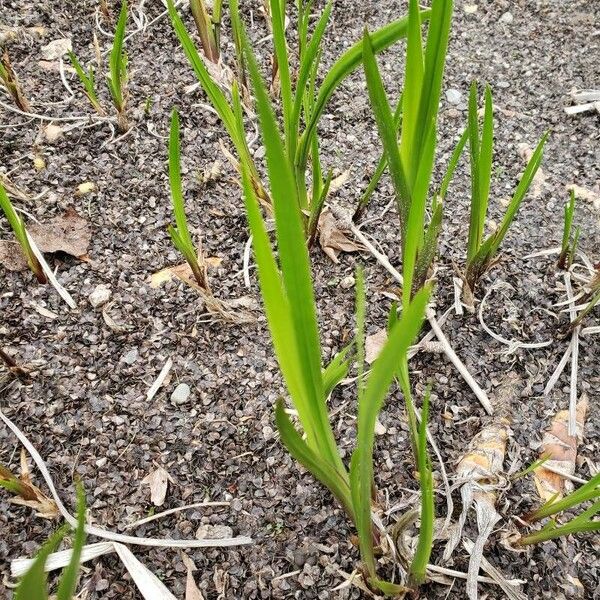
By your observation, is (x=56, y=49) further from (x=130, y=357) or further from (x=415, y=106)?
(x=415, y=106)

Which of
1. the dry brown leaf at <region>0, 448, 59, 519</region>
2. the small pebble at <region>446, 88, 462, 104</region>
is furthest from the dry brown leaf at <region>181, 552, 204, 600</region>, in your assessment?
the small pebble at <region>446, 88, 462, 104</region>

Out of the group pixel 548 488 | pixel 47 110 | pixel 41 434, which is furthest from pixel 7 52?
pixel 548 488

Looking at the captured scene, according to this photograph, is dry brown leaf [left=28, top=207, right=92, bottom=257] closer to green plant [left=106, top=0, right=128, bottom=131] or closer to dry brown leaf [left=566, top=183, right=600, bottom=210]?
green plant [left=106, top=0, right=128, bottom=131]

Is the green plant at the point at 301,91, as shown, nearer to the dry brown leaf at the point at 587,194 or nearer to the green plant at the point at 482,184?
the green plant at the point at 482,184

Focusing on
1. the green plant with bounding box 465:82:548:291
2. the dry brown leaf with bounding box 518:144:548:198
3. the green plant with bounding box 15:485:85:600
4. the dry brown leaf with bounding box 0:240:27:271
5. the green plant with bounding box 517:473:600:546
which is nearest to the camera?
the green plant with bounding box 15:485:85:600

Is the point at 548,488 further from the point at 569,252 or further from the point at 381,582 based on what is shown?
the point at 569,252

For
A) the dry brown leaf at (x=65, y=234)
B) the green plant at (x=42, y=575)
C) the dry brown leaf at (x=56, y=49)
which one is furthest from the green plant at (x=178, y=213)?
the dry brown leaf at (x=56, y=49)
